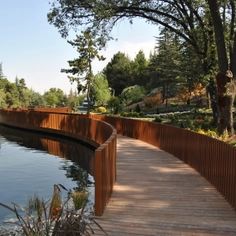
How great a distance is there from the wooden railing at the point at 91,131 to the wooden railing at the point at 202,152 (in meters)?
2.54

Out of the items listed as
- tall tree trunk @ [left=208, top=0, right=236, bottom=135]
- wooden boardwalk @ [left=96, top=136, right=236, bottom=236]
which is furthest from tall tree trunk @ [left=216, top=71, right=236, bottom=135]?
wooden boardwalk @ [left=96, top=136, right=236, bottom=236]

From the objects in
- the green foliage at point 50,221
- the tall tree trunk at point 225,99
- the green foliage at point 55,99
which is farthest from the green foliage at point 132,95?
the green foliage at point 50,221

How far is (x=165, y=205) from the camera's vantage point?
36.6 ft

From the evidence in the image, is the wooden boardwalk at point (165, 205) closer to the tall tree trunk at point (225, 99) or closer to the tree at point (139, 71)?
the tall tree trunk at point (225, 99)

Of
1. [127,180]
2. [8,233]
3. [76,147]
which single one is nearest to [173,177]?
[127,180]

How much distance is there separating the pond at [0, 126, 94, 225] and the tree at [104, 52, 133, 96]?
7277 cm

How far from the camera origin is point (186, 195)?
40.3 feet

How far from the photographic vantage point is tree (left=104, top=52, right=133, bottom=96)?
108000 millimetres

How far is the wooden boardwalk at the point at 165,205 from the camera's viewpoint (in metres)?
9.39

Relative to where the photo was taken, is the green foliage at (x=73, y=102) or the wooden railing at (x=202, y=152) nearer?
the wooden railing at (x=202, y=152)

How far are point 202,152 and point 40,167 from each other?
33.4ft

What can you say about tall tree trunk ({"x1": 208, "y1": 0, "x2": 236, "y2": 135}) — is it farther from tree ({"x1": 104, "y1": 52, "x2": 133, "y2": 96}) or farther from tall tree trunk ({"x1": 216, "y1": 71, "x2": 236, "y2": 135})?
tree ({"x1": 104, "y1": 52, "x2": 133, "y2": 96})

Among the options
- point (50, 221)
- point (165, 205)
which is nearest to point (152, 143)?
point (165, 205)

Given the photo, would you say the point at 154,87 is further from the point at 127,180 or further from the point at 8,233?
the point at 8,233
